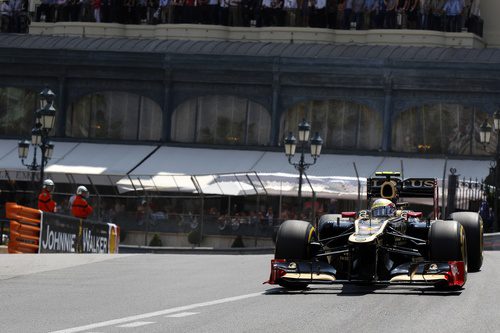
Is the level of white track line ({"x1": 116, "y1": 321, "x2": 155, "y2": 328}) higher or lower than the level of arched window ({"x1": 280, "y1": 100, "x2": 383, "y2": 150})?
lower

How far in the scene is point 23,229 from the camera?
27875 millimetres

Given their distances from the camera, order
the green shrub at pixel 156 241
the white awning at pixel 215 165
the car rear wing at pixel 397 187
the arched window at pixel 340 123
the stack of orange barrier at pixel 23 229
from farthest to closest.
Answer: the arched window at pixel 340 123
the white awning at pixel 215 165
the green shrub at pixel 156 241
the stack of orange barrier at pixel 23 229
the car rear wing at pixel 397 187

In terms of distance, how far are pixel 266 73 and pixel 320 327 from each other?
4675 cm

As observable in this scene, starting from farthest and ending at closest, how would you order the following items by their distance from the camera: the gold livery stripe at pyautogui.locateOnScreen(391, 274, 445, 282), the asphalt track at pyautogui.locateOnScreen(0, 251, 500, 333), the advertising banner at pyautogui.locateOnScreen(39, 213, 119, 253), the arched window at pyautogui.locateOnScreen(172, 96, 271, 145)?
1. the arched window at pyautogui.locateOnScreen(172, 96, 271, 145)
2. the advertising banner at pyautogui.locateOnScreen(39, 213, 119, 253)
3. the gold livery stripe at pyautogui.locateOnScreen(391, 274, 445, 282)
4. the asphalt track at pyautogui.locateOnScreen(0, 251, 500, 333)

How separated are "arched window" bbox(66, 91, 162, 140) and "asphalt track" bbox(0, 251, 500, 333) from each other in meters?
39.1

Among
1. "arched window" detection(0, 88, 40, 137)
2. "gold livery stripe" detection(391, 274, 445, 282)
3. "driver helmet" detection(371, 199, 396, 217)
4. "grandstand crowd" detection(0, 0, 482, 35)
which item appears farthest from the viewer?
"arched window" detection(0, 88, 40, 137)

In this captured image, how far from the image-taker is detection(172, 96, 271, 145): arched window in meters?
59.9

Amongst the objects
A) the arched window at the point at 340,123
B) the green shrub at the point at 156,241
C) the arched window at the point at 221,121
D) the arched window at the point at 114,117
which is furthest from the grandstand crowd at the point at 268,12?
the green shrub at the point at 156,241

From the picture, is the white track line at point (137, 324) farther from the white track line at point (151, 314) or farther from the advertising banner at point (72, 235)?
the advertising banner at point (72, 235)

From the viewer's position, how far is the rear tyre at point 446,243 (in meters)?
17.5

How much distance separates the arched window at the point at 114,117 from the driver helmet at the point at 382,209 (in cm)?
4271

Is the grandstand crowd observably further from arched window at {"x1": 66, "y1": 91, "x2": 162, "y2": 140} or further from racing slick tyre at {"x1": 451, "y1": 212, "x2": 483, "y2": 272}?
racing slick tyre at {"x1": 451, "y1": 212, "x2": 483, "y2": 272}

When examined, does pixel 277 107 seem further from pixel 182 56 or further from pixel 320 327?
pixel 320 327

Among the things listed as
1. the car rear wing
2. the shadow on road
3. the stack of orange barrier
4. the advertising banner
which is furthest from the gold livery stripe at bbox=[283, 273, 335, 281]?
the advertising banner
